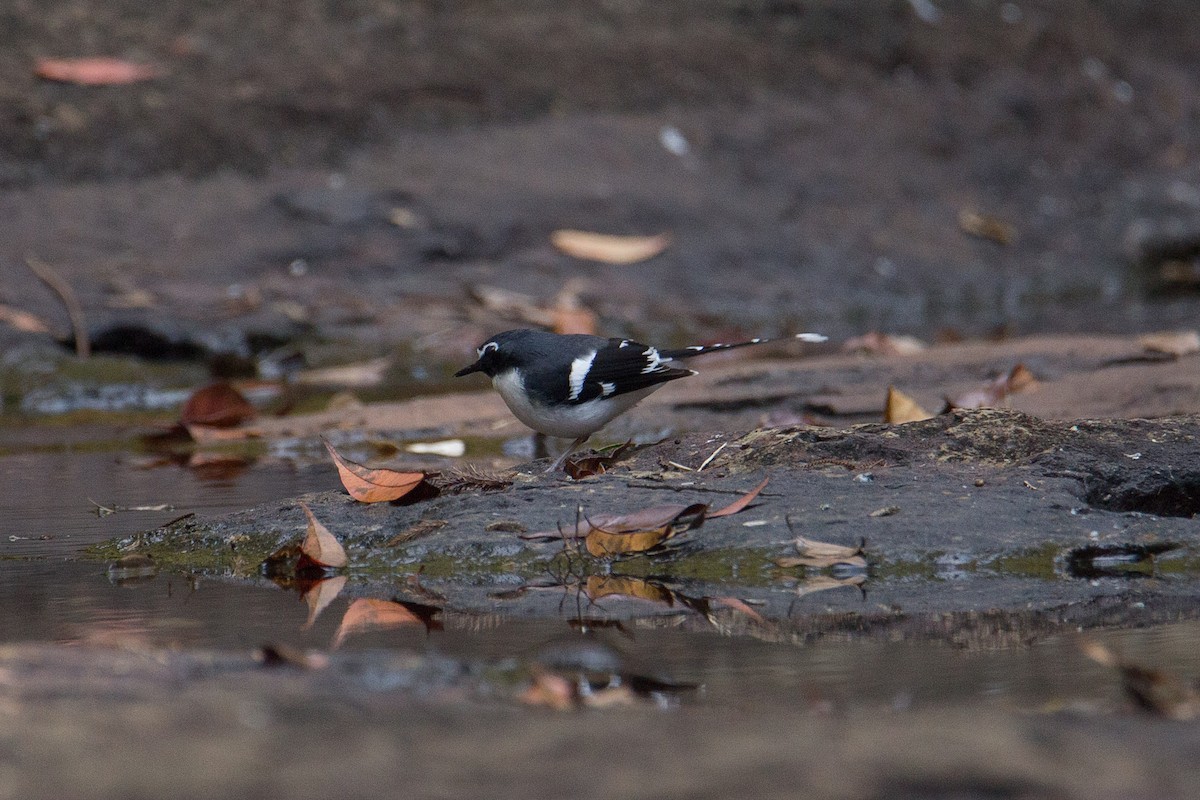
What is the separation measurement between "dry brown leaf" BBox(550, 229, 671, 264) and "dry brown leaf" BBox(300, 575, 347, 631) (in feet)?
20.8

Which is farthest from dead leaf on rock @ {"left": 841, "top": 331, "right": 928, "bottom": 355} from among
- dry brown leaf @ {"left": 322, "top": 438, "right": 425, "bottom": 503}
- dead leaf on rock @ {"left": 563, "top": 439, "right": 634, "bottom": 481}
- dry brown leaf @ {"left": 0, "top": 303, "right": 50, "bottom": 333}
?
dry brown leaf @ {"left": 0, "top": 303, "right": 50, "bottom": 333}

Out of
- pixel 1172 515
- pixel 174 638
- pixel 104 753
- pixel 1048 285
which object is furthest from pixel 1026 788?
pixel 1048 285

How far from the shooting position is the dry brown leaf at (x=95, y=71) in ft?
33.7

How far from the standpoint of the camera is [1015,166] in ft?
40.8

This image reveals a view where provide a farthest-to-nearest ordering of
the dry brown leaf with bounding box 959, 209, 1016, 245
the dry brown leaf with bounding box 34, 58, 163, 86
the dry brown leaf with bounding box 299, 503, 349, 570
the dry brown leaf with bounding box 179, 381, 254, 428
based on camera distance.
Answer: the dry brown leaf with bounding box 959, 209, 1016, 245, the dry brown leaf with bounding box 34, 58, 163, 86, the dry brown leaf with bounding box 179, 381, 254, 428, the dry brown leaf with bounding box 299, 503, 349, 570

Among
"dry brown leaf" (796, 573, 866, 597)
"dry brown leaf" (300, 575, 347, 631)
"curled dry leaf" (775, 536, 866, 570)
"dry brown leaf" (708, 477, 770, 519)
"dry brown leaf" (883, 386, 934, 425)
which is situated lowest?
"dry brown leaf" (300, 575, 347, 631)

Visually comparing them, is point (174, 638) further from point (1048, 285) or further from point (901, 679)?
point (1048, 285)

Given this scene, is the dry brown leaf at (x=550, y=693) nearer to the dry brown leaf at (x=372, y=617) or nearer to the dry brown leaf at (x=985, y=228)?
the dry brown leaf at (x=372, y=617)

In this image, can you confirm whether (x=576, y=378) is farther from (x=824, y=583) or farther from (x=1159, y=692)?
(x=1159, y=692)

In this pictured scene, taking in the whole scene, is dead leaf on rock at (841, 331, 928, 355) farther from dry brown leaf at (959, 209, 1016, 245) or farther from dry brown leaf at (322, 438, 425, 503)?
dry brown leaf at (322, 438, 425, 503)

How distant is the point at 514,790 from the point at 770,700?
2.21 ft

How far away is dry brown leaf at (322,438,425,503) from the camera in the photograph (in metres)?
4.02

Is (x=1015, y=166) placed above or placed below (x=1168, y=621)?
above

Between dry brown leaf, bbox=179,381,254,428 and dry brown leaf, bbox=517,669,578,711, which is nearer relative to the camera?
dry brown leaf, bbox=517,669,578,711
